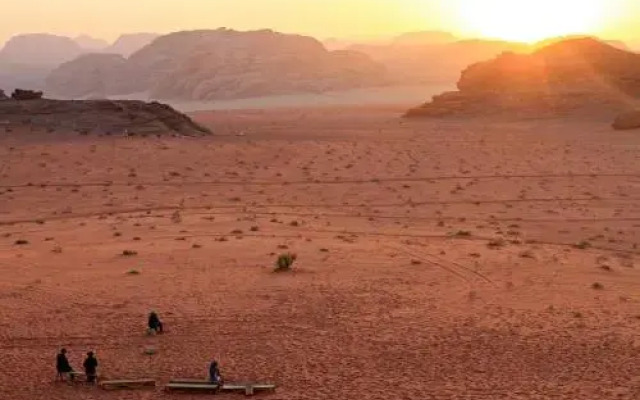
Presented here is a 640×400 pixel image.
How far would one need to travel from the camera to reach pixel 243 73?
16062 cm

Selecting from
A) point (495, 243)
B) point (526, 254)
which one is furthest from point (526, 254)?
point (495, 243)

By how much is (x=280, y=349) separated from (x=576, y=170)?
103ft

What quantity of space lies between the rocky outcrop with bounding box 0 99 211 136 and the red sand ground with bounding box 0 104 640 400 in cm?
1019

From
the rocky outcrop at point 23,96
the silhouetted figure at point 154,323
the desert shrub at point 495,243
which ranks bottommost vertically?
the silhouetted figure at point 154,323

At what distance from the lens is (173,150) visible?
4975cm

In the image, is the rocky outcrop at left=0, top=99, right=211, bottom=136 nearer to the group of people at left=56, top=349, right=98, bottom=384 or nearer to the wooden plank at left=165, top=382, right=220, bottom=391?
the group of people at left=56, top=349, right=98, bottom=384

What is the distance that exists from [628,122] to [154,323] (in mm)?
53466

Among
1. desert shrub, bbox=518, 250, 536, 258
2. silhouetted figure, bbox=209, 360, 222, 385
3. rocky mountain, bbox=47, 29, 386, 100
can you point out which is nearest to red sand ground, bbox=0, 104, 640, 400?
desert shrub, bbox=518, 250, 536, 258

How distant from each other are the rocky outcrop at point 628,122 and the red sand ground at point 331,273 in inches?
606

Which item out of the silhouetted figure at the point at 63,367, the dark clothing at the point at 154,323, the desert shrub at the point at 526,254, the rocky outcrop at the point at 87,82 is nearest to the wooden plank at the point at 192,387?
the silhouetted figure at the point at 63,367

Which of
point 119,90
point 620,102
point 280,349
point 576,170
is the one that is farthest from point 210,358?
point 119,90

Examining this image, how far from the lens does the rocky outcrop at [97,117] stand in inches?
2255

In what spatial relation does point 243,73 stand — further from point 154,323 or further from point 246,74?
point 154,323

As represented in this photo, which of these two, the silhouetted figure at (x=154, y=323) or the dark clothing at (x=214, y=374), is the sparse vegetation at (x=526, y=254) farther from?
the dark clothing at (x=214, y=374)
